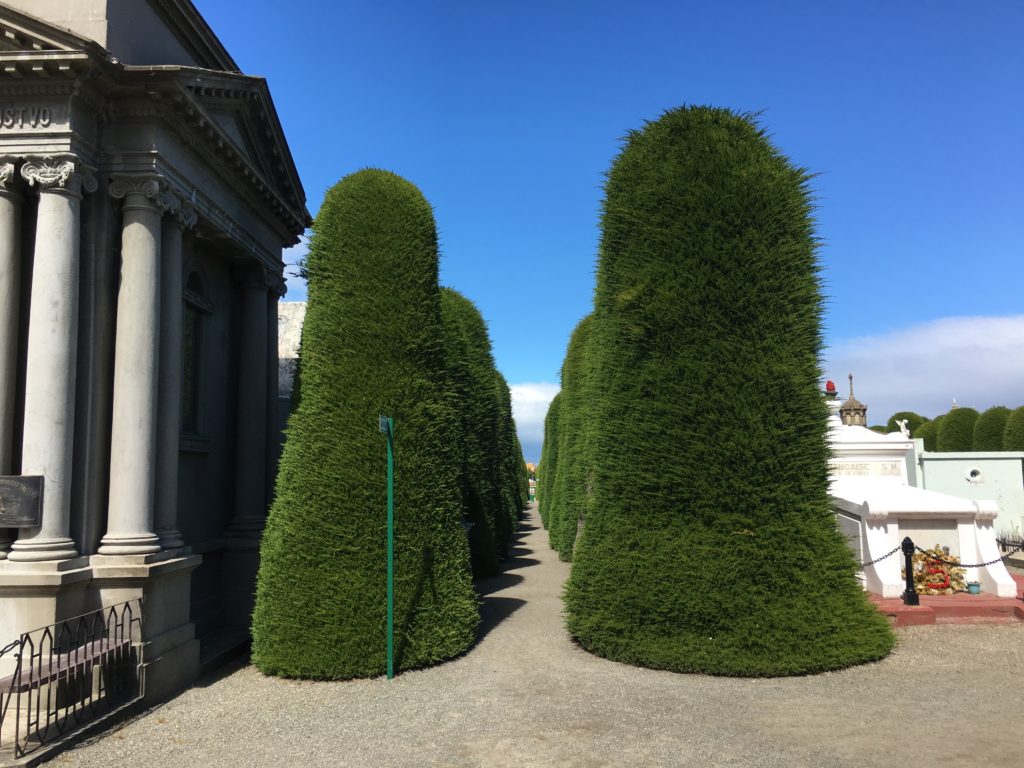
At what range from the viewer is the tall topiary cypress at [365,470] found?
25.8ft

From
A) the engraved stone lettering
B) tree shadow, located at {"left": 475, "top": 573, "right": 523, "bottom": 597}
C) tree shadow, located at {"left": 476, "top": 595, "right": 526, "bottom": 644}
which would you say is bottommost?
tree shadow, located at {"left": 475, "top": 573, "right": 523, "bottom": 597}

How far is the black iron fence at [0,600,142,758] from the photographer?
19.8ft

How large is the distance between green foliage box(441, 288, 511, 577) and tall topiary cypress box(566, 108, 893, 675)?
5.48 meters

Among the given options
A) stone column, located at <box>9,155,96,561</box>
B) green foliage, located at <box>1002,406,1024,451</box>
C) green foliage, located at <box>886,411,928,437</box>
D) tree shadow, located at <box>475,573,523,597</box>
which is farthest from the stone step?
green foliage, located at <box>886,411,928,437</box>

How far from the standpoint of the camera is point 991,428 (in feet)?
112

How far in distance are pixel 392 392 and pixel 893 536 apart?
26.0 ft

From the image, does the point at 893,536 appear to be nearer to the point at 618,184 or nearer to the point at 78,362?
the point at 618,184

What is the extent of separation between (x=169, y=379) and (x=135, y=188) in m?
2.21

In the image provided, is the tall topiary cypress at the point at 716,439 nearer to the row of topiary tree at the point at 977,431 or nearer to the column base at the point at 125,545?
the column base at the point at 125,545

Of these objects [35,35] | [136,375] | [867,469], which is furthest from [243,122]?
[867,469]

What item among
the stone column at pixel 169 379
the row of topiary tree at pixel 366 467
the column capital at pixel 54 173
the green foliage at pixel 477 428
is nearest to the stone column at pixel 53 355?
the column capital at pixel 54 173

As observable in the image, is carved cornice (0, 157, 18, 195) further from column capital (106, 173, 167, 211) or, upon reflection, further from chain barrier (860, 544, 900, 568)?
chain barrier (860, 544, 900, 568)

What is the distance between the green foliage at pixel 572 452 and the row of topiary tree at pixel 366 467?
7.23m

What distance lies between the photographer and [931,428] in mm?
41531
